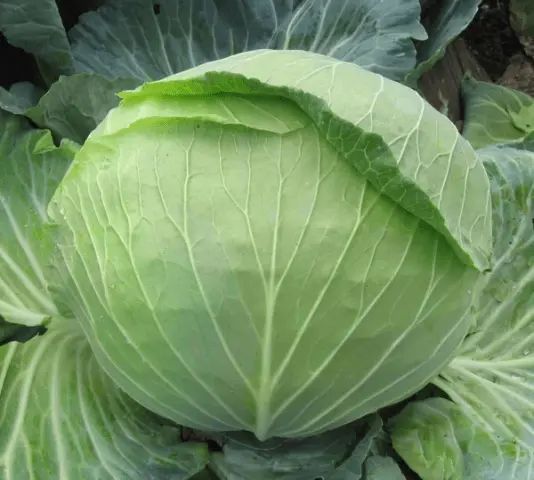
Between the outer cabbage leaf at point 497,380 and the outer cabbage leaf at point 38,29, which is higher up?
the outer cabbage leaf at point 38,29

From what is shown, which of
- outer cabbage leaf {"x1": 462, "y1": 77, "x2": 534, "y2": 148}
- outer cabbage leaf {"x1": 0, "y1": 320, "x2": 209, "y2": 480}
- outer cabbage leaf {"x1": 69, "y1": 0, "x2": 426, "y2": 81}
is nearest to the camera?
outer cabbage leaf {"x1": 0, "y1": 320, "x2": 209, "y2": 480}

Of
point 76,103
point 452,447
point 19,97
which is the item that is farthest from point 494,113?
point 19,97

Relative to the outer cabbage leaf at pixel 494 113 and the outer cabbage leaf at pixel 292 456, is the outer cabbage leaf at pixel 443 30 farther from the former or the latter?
the outer cabbage leaf at pixel 292 456

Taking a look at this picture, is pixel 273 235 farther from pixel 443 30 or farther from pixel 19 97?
pixel 443 30

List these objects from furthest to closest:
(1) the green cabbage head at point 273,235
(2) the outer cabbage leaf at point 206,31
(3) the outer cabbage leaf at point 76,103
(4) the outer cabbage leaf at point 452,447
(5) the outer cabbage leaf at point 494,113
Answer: (5) the outer cabbage leaf at point 494,113 < (2) the outer cabbage leaf at point 206,31 < (3) the outer cabbage leaf at point 76,103 < (4) the outer cabbage leaf at point 452,447 < (1) the green cabbage head at point 273,235

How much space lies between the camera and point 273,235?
117cm

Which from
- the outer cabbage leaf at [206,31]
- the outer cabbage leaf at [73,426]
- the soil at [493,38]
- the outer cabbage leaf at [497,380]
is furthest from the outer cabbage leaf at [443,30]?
the outer cabbage leaf at [73,426]

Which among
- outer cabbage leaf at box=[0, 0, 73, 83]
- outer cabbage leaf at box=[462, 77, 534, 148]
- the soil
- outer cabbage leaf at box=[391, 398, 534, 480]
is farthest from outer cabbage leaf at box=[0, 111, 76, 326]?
the soil

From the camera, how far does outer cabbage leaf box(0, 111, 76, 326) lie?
1636 mm

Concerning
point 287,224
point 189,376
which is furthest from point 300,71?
point 189,376

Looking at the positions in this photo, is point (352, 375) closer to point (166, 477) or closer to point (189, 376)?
point (189, 376)

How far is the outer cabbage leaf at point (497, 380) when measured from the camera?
1.59 metres

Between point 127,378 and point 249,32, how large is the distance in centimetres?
117

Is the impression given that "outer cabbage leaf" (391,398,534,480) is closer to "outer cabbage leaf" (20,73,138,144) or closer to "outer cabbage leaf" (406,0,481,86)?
"outer cabbage leaf" (406,0,481,86)
